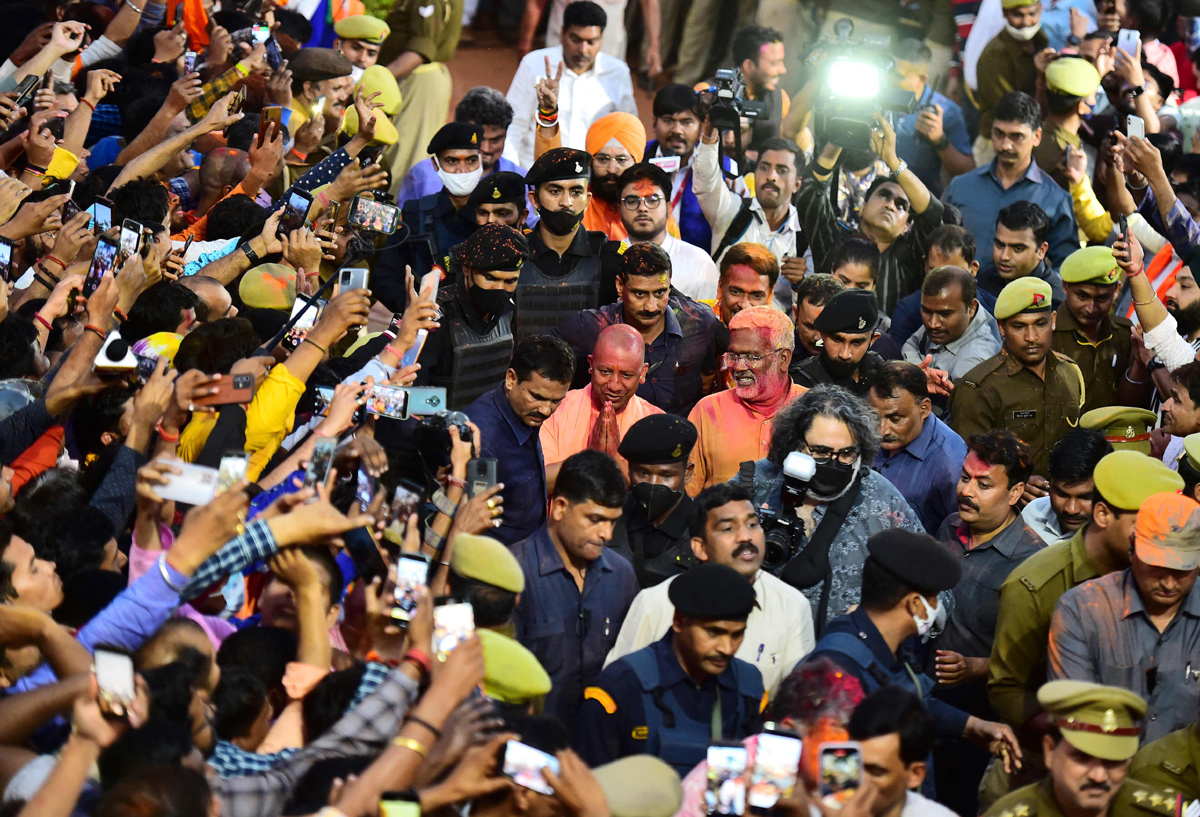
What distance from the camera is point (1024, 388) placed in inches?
236

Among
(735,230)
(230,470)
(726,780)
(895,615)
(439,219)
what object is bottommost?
(735,230)

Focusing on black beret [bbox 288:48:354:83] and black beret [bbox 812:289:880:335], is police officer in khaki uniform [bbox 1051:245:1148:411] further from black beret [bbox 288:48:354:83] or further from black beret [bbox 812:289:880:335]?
black beret [bbox 288:48:354:83]

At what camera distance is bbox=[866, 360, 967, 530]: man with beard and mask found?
5.42 meters

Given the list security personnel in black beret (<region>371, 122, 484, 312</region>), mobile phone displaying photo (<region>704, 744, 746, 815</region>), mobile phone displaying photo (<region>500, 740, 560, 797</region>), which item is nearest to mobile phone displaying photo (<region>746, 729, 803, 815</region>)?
mobile phone displaying photo (<region>704, 744, 746, 815</region>)

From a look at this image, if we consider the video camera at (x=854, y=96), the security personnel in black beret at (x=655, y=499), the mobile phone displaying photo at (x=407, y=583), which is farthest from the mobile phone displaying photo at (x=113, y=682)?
the video camera at (x=854, y=96)

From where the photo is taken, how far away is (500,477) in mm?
5125

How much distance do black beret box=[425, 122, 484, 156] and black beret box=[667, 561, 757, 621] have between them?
12.2 feet

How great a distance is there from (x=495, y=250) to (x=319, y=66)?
2342 millimetres

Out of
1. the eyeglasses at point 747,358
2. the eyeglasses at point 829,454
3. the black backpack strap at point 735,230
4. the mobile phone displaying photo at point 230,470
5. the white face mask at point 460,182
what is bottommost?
the black backpack strap at point 735,230

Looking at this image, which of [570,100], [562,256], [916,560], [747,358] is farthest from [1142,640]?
[570,100]

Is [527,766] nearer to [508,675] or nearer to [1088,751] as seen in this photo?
[508,675]

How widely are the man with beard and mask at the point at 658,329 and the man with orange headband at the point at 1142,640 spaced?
2.20 m

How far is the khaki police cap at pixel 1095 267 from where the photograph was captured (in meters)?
6.36

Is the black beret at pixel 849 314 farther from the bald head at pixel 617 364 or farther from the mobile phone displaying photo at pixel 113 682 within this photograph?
the mobile phone displaying photo at pixel 113 682
